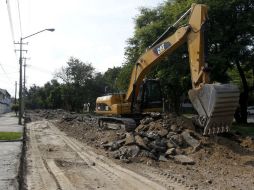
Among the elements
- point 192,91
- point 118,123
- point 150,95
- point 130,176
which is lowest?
point 130,176

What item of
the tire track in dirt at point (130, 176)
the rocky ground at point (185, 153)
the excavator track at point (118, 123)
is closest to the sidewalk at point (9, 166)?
the tire track in dirt at point (130, 176)

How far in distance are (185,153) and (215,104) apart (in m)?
2.23

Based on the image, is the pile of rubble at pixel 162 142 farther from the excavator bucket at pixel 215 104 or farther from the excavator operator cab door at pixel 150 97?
the excavator operator cab door at pixel 150 97

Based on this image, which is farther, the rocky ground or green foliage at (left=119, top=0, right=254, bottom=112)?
green foliage at (left=119, top=0, right=254, bottom=112)

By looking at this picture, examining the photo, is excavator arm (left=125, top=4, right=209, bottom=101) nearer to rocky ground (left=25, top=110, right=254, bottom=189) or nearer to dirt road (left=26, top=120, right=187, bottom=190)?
rocky ground (left=25, top=110, right=254, bottom=189)

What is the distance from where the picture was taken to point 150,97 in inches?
848

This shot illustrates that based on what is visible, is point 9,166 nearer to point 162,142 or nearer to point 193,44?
point 162,142

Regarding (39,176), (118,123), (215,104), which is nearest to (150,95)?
(118,123)

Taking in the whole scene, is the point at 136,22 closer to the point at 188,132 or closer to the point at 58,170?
the point at 188,132

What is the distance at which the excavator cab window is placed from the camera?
2141 centimetres

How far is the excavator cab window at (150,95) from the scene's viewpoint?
843 inches

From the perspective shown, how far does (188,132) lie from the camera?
17359mm

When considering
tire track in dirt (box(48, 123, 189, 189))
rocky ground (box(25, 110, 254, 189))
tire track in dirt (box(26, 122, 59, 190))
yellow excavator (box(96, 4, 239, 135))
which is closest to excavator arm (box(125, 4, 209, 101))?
yellow excavator (box(96, 4, 239, 135))

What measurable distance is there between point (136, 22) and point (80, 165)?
95.2 ft
